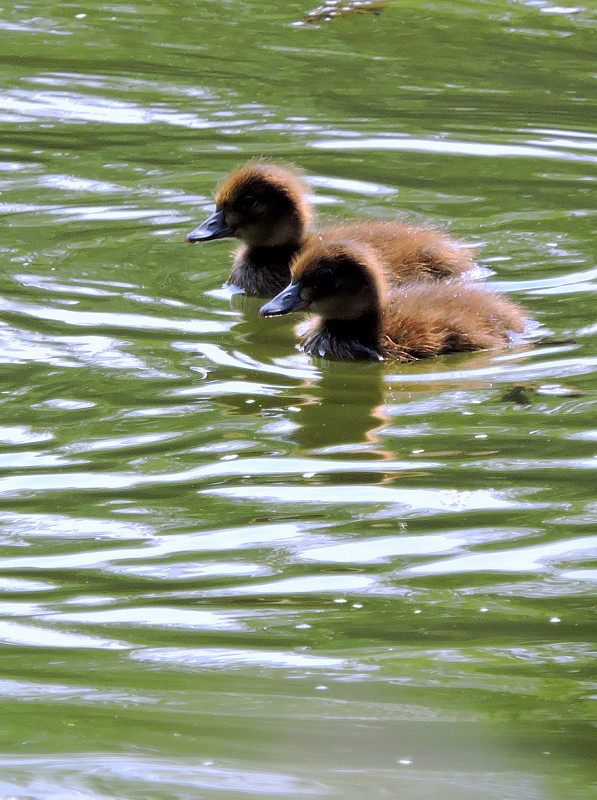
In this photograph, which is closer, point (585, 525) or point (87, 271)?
point (585, 525)

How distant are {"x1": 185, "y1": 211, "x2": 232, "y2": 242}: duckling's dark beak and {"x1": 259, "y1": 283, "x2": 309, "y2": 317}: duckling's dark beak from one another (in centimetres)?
85

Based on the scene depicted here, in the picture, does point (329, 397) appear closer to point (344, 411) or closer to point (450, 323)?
point (344, 411)

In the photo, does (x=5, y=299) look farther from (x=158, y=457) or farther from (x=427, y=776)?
(x=427, y=776)

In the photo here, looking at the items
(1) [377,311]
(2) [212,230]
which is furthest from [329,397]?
(2) [212,230]

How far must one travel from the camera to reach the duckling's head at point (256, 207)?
650 centimetres

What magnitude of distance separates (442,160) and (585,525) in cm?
436

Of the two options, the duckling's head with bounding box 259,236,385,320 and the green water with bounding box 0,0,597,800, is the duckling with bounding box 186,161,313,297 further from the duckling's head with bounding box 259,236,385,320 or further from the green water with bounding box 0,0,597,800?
the duckling's head with bounding box 259,236,385,320

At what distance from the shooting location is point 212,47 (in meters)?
9.83

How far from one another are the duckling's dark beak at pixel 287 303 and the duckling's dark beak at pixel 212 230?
846 millimetres

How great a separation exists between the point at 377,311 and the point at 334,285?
0.19 metres

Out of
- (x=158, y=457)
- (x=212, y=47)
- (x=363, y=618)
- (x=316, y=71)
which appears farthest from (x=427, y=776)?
(x=212, y=47)

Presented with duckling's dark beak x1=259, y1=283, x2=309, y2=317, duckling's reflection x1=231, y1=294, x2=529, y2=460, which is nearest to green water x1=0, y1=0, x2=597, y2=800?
duckling's reflection x1=231, y1=294, x2=529, y2=460

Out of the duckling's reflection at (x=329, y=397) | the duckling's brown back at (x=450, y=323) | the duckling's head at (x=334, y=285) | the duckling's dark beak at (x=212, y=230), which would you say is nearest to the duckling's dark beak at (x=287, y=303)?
the duckling's head at (x=334, y=285)

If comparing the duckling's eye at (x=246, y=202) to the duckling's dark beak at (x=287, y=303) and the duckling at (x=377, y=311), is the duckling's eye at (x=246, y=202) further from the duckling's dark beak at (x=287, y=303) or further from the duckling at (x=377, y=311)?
the duckling's dark beak at (x=287, y=303)
